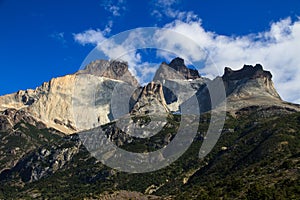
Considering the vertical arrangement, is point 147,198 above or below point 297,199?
above

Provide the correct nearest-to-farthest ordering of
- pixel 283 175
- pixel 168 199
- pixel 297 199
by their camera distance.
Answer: pixel 297 199, pixel 283 175, pixel 168 199

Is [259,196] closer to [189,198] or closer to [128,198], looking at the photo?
[189,198]

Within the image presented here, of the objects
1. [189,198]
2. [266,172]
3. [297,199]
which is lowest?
[297,199]

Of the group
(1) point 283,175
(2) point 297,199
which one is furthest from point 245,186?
(2) point 297,199

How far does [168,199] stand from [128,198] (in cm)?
2221

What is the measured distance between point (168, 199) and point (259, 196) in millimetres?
47411

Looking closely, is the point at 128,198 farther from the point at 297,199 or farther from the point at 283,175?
the point at 297,199

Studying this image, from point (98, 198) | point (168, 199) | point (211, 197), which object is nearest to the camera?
point (211, 197)

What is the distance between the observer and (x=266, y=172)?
169 m

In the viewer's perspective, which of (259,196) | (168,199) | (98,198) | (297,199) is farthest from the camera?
(98,198)

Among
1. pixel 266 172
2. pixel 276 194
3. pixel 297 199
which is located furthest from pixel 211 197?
pixel 266 172

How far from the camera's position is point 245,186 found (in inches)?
5541

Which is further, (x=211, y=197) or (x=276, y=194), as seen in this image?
(x=211, y=197)

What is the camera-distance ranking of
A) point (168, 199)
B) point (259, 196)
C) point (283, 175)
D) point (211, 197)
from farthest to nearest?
point (168, 199)
point (283, 175)
point (211, 197)
point (259, 196)
